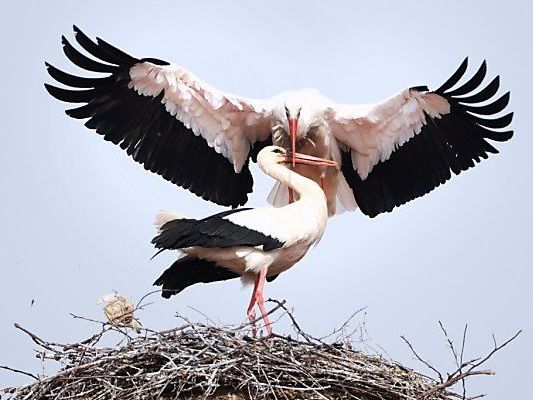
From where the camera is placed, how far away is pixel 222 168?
8992mm

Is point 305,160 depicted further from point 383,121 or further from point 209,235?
point 209,235

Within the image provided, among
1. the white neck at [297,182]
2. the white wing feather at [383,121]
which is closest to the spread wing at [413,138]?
the white wing feather at [383,121]

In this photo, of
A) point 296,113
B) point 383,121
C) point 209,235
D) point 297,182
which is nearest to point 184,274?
point 209,235

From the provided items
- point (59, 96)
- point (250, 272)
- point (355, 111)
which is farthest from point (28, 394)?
point (355, 111)

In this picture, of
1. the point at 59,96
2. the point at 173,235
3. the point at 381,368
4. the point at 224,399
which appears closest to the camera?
the point at 224,399

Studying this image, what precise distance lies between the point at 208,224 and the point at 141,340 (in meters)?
0.95

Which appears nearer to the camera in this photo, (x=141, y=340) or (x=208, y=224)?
(x=141, y=340)

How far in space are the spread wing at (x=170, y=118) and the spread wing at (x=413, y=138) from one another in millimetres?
635

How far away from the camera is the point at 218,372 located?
20.5 ft

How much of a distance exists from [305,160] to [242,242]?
1187 mm

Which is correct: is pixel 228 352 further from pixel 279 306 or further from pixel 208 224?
pixel 208 224

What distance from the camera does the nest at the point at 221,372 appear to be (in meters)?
6.26

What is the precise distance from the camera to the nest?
6.26 metres

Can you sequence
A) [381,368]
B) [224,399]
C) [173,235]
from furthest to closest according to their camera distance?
[173,235]
[381,368]
[224,399]
